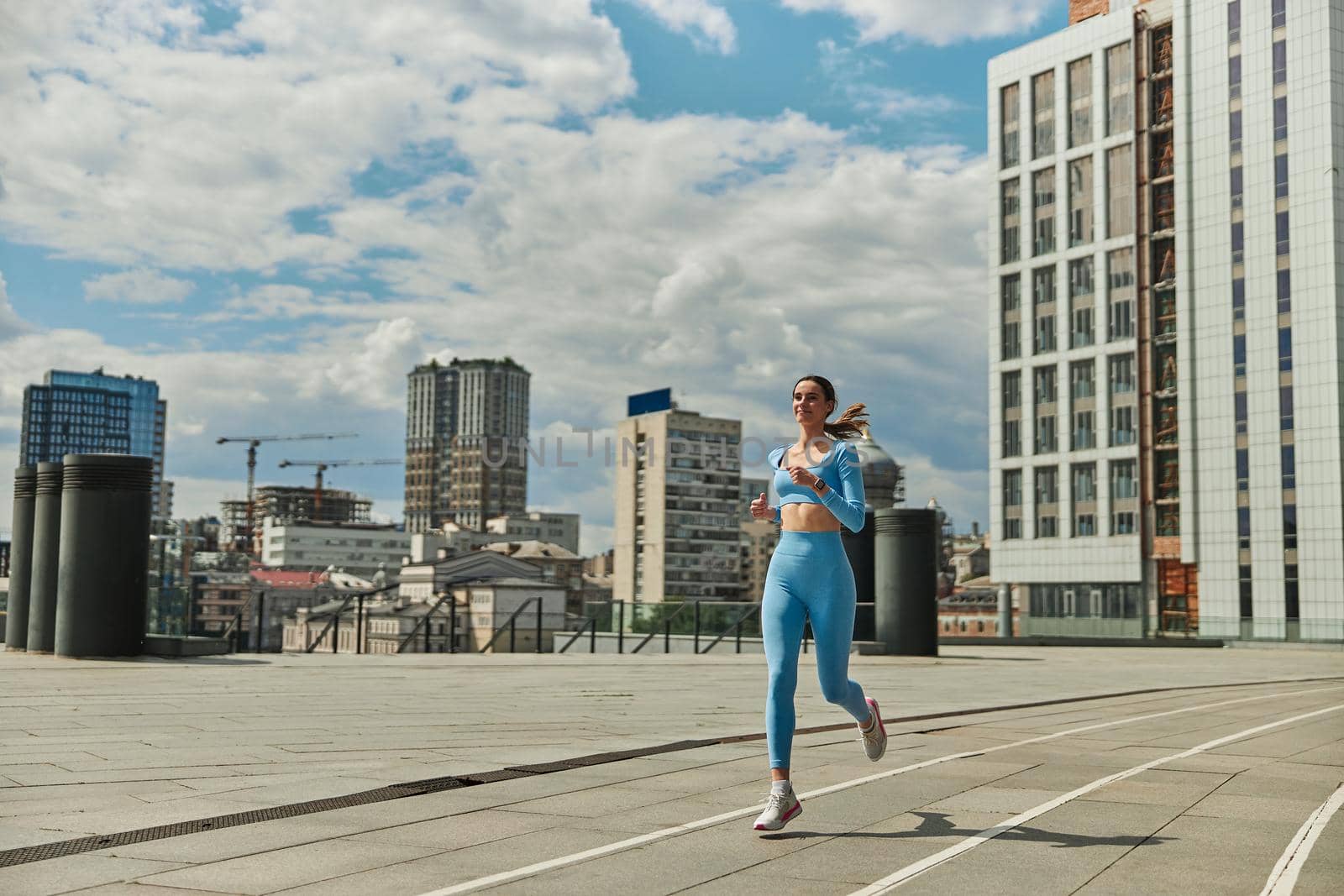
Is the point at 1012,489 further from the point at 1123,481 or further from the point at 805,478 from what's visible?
the point at 805,478

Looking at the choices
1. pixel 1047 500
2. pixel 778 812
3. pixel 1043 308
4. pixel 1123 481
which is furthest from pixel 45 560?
pixel 1043 308

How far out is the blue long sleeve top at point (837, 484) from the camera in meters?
6.46

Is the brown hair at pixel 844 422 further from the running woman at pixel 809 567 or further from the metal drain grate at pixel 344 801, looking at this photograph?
the metal drain grate at pixel 344 801

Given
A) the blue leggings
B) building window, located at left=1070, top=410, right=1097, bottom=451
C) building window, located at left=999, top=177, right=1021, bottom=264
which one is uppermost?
building window, located at left=999, top=177, right=1021, bottom=264

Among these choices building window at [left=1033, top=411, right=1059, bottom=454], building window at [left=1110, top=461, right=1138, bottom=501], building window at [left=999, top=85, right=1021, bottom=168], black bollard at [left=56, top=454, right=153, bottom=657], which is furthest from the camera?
building window at [left=999, top=85, right=1021, bottom=168]

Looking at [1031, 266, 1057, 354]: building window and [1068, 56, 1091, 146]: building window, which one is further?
[1031, 266, 1057, 354]: building window

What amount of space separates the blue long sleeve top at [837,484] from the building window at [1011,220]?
7595 centimetres

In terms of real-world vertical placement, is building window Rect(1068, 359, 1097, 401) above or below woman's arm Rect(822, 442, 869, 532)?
above

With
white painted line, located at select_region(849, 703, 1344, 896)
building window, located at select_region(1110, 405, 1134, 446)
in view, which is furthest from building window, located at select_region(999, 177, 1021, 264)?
white painted line, located at select_region(849, 703, 1344, 896)

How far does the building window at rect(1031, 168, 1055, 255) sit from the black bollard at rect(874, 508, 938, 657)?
185 feet

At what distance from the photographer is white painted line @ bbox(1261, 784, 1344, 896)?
5016 millimetres

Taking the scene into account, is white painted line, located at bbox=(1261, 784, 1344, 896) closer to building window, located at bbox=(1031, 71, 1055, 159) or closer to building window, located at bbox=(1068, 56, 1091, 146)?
building window, located at bbox=(1068, 56, 1091, 146)

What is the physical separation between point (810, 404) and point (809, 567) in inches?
34.3

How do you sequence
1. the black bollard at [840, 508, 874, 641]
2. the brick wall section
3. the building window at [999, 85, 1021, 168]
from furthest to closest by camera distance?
the building window at [999, 85, 1021, 168], the brick wall section, the black bollard at [840, 508, 874, 641]
